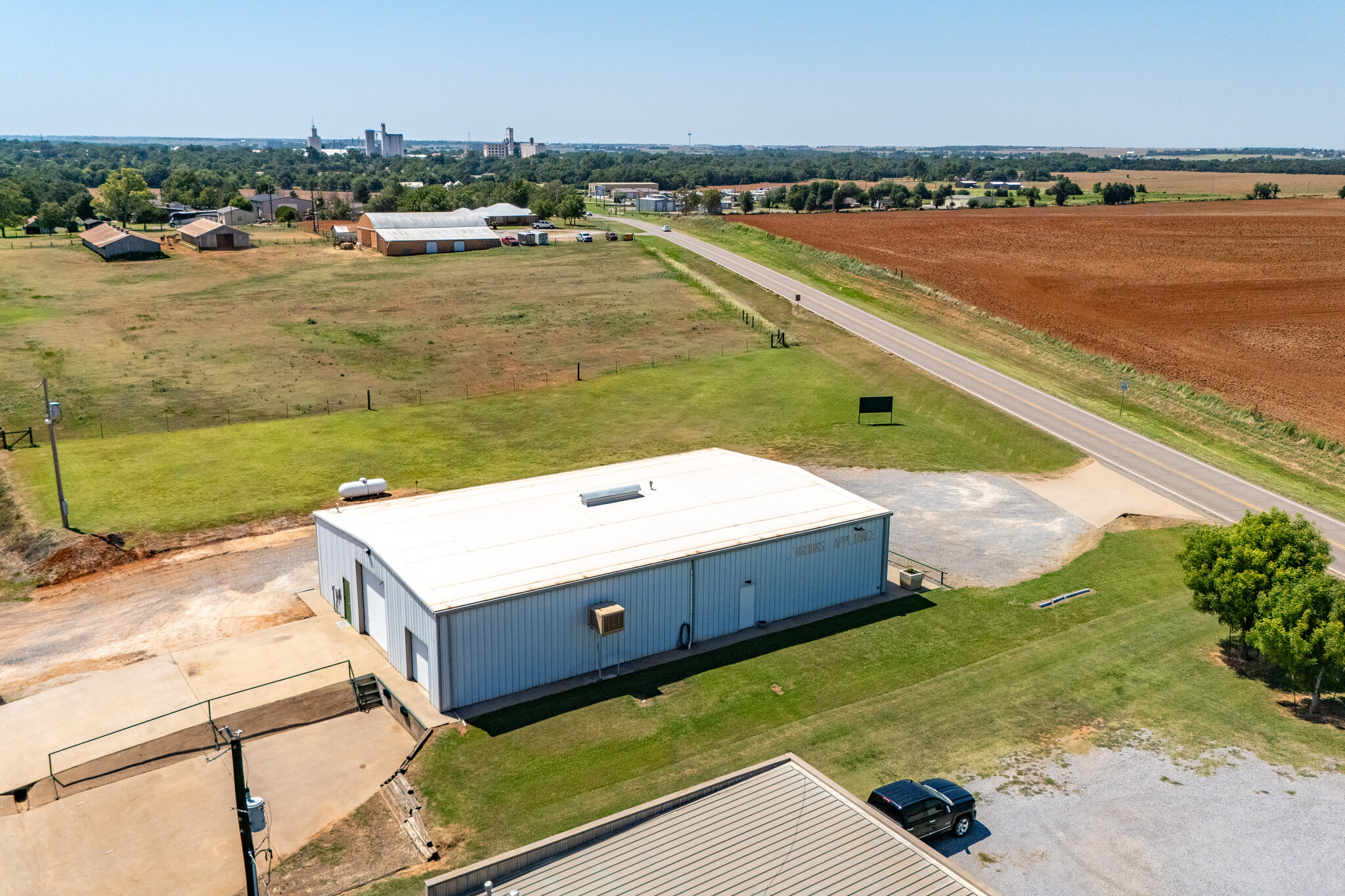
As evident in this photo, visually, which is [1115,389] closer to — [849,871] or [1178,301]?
[1178,301]

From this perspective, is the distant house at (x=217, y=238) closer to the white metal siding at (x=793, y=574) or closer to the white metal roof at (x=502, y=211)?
the white metal roof at (x=502, y=211)

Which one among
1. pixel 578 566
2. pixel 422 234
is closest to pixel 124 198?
pixel 422 234

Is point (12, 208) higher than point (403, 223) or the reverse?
higher

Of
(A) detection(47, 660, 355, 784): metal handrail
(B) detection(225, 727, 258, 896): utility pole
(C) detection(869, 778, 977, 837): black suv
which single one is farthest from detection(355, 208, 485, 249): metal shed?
(B) detection(225, 727, 258, 896): utility pole

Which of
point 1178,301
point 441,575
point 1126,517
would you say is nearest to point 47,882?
point 441,575

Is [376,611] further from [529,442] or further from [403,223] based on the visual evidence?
[403,223]
